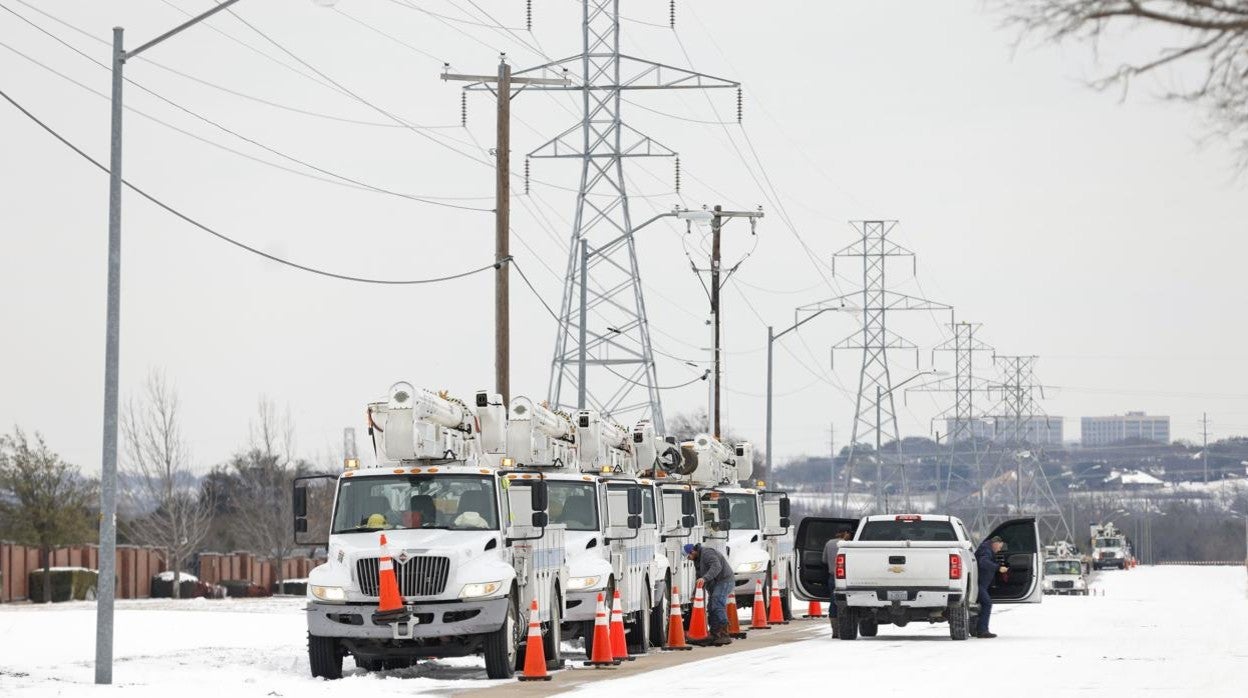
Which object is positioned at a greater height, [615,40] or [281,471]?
[615,40]

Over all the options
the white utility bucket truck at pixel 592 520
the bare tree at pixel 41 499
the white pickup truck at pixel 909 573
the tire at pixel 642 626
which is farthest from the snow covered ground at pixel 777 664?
the bare tree at pixel 41 499

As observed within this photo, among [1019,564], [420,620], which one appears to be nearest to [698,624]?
[1019,564]

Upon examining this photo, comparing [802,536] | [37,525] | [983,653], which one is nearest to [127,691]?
[983,653]

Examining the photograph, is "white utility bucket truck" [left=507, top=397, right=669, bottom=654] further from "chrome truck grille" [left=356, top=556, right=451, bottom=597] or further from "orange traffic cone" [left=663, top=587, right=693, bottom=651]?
"chrome truck grille" [left=356, top=556, right=451, bottom=597]

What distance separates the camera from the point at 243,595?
6781 centimetres

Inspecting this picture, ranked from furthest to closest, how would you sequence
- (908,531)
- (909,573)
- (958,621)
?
(908,531)
(958,621)
(909,573)

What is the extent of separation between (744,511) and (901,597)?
764cm

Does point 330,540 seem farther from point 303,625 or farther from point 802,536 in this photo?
point 303,625

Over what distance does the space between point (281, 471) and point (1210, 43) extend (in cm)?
7491

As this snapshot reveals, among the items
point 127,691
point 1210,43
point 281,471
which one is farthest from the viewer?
point 281,471

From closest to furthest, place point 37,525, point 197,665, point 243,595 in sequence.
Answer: point 197,665 < point 37,525 < point 243,595

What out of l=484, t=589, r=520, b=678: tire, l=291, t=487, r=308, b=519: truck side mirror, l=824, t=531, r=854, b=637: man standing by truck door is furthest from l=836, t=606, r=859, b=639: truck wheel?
l=291, t=487, r=308, b=519: truck side mirror

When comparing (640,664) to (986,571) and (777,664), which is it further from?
(986,571)

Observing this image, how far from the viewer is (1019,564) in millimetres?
33031
